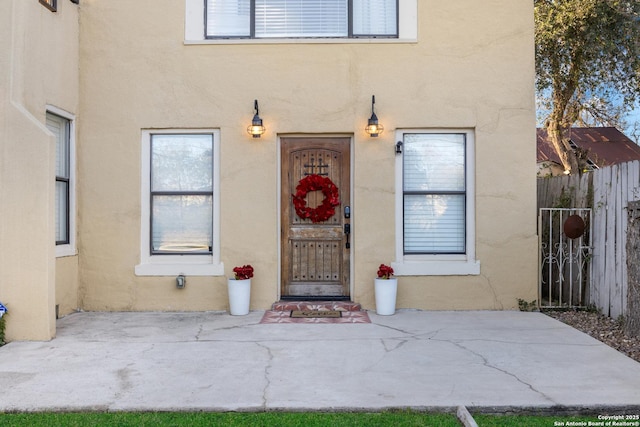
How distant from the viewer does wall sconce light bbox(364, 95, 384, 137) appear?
6898mm

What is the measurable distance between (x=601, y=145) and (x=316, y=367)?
69.5ft

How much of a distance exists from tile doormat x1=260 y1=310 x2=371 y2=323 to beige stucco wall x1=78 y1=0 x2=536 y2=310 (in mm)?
313

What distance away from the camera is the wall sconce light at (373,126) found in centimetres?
690

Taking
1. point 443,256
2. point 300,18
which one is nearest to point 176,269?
point 443,256

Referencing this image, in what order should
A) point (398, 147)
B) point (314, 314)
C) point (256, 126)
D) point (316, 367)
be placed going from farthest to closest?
point (398, 147) → point (256, 126) → point (314, 314) → point (316, 367)

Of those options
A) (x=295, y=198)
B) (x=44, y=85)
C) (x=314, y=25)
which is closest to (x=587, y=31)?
(x=314, y=25)

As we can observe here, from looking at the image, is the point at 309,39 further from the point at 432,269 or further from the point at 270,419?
the point at 270,419

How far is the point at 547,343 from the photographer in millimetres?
5352

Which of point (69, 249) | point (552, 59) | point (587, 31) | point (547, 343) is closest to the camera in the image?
point (547, 343)

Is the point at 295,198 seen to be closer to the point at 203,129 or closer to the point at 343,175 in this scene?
the point at 343,175

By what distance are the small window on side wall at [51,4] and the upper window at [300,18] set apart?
1885 millimetres

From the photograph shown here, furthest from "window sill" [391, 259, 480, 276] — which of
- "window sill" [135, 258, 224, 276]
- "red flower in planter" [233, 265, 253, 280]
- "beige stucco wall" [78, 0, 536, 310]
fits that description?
"window sill" [135, 258, 224, 276]

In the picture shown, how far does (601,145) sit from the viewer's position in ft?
71.0

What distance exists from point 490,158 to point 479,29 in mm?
1771
